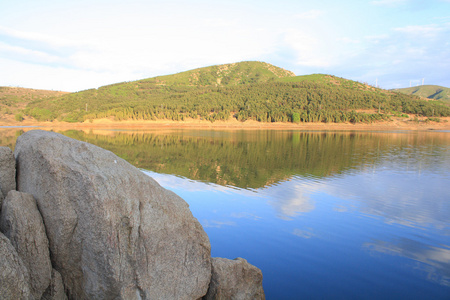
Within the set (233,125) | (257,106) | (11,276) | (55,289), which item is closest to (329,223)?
(55,289)

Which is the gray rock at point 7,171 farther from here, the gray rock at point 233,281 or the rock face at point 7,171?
the gray rock at point 233,281

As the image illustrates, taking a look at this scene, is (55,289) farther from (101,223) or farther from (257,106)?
(257,106)

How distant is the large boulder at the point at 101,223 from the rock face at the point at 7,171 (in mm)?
107

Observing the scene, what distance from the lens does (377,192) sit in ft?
47.4

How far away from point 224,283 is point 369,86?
507ft

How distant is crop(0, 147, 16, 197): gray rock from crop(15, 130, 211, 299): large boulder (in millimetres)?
107

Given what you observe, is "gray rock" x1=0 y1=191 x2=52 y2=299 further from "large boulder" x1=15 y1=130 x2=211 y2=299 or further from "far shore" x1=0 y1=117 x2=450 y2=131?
"far shore" x1=0 y1=117 x2=450 y2=131

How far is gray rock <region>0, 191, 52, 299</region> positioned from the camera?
4039 mm

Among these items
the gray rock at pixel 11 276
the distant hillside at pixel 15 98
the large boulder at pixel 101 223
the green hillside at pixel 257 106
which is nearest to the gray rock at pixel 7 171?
the large boulder at pixel 101 223

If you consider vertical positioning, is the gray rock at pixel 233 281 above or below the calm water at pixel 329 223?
above

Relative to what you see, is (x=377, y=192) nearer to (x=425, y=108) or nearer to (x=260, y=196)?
(x=260, y=196)

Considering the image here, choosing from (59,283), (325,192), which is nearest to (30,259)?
(59,283)

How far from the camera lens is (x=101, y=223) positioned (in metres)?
4.16

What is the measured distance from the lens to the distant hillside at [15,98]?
98.3 metres
